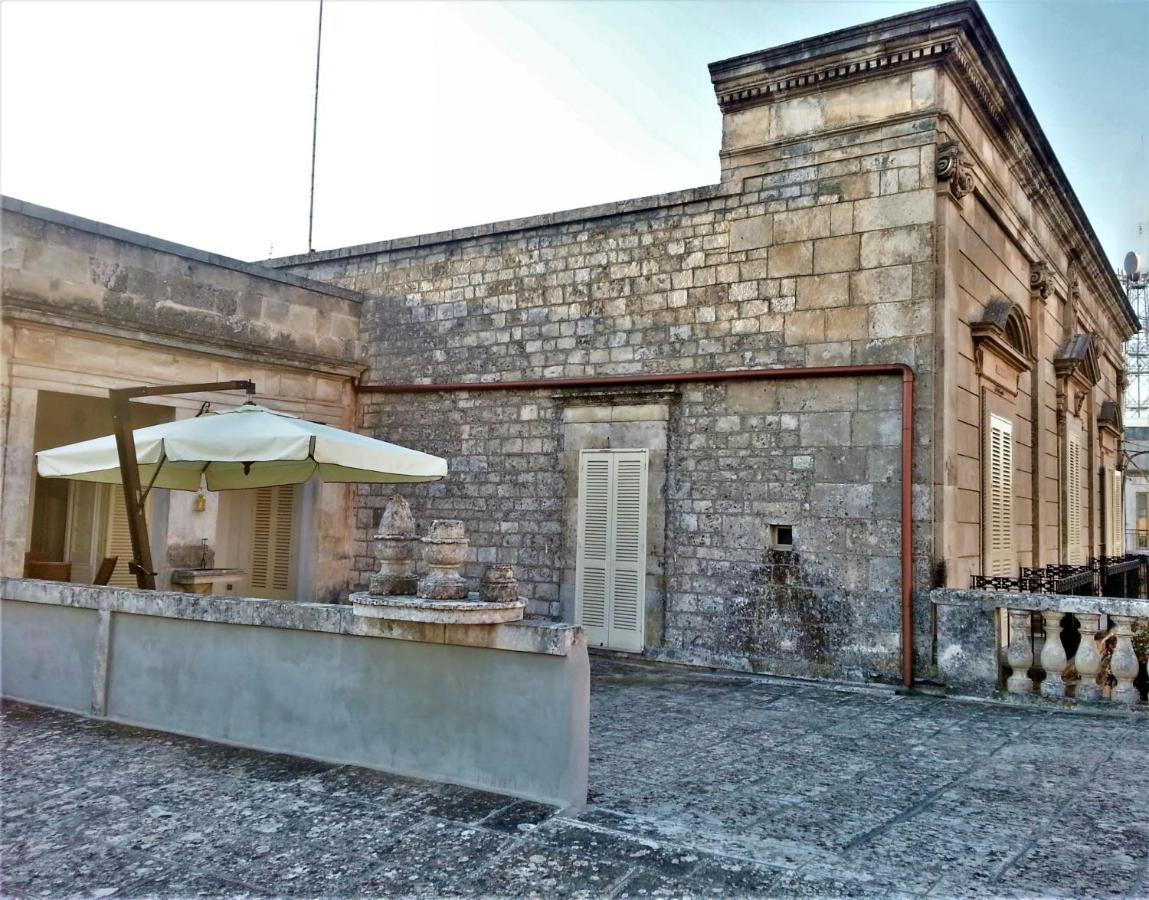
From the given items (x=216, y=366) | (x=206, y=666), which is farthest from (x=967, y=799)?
(x=216, y=366)

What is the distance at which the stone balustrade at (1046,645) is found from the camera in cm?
655

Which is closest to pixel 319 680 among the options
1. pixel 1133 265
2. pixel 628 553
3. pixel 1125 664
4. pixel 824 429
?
pixel 628 553

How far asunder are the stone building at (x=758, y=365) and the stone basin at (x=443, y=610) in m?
4.34

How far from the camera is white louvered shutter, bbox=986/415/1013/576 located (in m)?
8.94

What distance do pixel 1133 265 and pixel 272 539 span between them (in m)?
23.0

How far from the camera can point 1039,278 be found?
1087 cm

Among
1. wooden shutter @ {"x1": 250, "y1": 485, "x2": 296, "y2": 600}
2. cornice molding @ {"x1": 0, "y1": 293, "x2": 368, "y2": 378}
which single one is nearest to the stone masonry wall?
cornice molding @ {"x1": 0, "y1": 293, "x2": 368, "y2": 378}

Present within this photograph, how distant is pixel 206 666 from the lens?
5.43 m

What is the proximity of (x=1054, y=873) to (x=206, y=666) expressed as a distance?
14.8 ft

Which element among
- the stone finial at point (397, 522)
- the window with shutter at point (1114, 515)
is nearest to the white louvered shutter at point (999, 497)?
the stone finial at point (397, 522)

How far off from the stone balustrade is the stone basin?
4.33 meters

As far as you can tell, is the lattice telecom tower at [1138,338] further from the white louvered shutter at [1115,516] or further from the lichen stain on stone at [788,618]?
the lichen stain on stone at [788,618]

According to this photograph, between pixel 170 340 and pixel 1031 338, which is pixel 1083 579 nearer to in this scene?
pixel 1031 338

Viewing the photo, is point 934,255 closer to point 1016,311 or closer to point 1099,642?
point 1016,311
